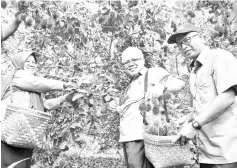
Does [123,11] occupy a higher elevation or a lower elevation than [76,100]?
higher

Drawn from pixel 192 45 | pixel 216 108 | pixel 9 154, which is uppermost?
pixel 192 45

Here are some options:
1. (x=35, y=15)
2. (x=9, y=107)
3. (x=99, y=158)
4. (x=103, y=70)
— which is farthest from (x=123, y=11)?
(x=99, y=158)

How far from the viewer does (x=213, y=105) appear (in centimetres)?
189

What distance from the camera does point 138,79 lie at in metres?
2.74

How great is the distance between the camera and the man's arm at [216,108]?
1.88 metres

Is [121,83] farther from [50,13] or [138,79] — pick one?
[50,13]

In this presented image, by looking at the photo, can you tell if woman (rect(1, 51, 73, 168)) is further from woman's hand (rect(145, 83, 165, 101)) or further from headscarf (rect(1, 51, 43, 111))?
woman's hand (rect(145, 83, 165, 101))

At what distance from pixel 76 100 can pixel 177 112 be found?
995 mm

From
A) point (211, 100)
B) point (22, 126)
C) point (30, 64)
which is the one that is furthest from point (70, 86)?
point (211, 100)

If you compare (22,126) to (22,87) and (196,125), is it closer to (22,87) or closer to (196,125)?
(22,87)

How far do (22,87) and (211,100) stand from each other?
4.97 feet

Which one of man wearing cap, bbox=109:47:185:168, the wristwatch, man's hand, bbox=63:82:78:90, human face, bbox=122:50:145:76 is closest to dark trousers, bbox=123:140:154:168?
man wearing cap, bbox=109:47:185:168

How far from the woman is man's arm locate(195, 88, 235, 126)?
4.37ft

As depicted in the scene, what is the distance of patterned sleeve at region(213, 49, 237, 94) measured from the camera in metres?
1.90
